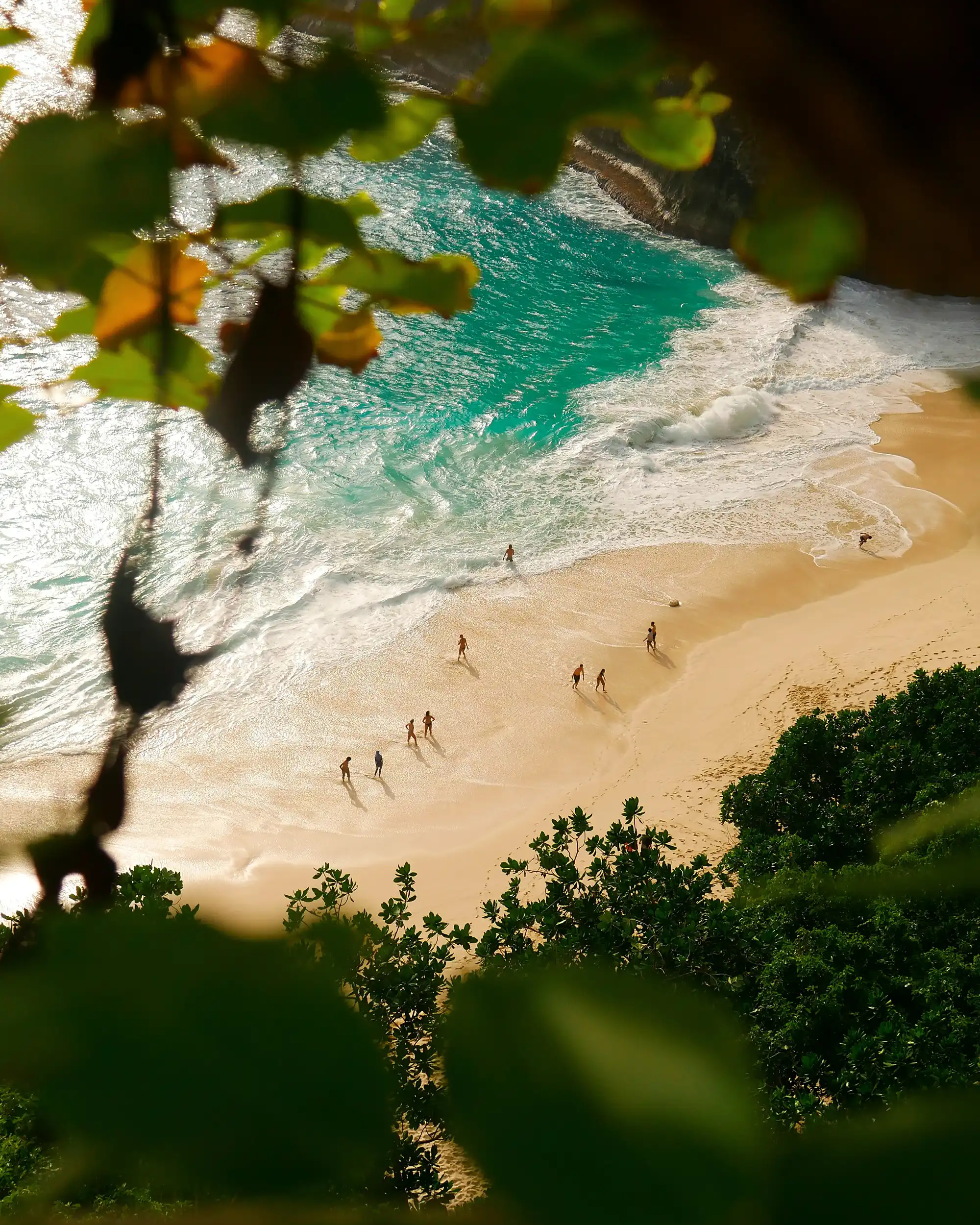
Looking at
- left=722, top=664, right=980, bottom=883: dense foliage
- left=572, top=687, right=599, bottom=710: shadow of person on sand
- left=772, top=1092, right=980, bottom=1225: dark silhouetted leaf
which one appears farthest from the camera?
left=572, top=687, right=599, bottom=710: shadow of person on sand

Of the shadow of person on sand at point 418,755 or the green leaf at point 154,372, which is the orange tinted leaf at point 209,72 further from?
the shadow of person on sand at point 418,755

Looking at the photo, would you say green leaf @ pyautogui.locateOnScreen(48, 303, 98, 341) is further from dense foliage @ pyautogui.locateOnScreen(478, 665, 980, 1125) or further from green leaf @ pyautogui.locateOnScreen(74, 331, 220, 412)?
dense foliage @ pyautogui.locateOnScreen(478, 665, 980, 1125)

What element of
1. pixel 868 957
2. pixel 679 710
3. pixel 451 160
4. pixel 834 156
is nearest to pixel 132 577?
pixel 451 160

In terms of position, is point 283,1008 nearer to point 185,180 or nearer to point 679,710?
point 185,180

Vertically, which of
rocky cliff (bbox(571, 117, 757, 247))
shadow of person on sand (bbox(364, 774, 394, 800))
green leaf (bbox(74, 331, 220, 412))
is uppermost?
green leaf (bbox(74, 331, 220, 412))

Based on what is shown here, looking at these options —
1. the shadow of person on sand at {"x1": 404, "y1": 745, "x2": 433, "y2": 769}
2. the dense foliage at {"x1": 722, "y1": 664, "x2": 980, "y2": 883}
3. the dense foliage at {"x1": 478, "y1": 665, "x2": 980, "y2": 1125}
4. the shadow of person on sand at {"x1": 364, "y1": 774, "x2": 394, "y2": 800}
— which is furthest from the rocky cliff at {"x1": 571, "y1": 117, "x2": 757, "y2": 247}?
the dense foliage at {"x1": 478, "y1": 665, "x2": 980, "y2": 1125}

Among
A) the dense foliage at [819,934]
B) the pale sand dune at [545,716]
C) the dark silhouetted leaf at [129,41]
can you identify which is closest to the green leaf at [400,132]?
the dark silhouetted leaf at [129,41]
